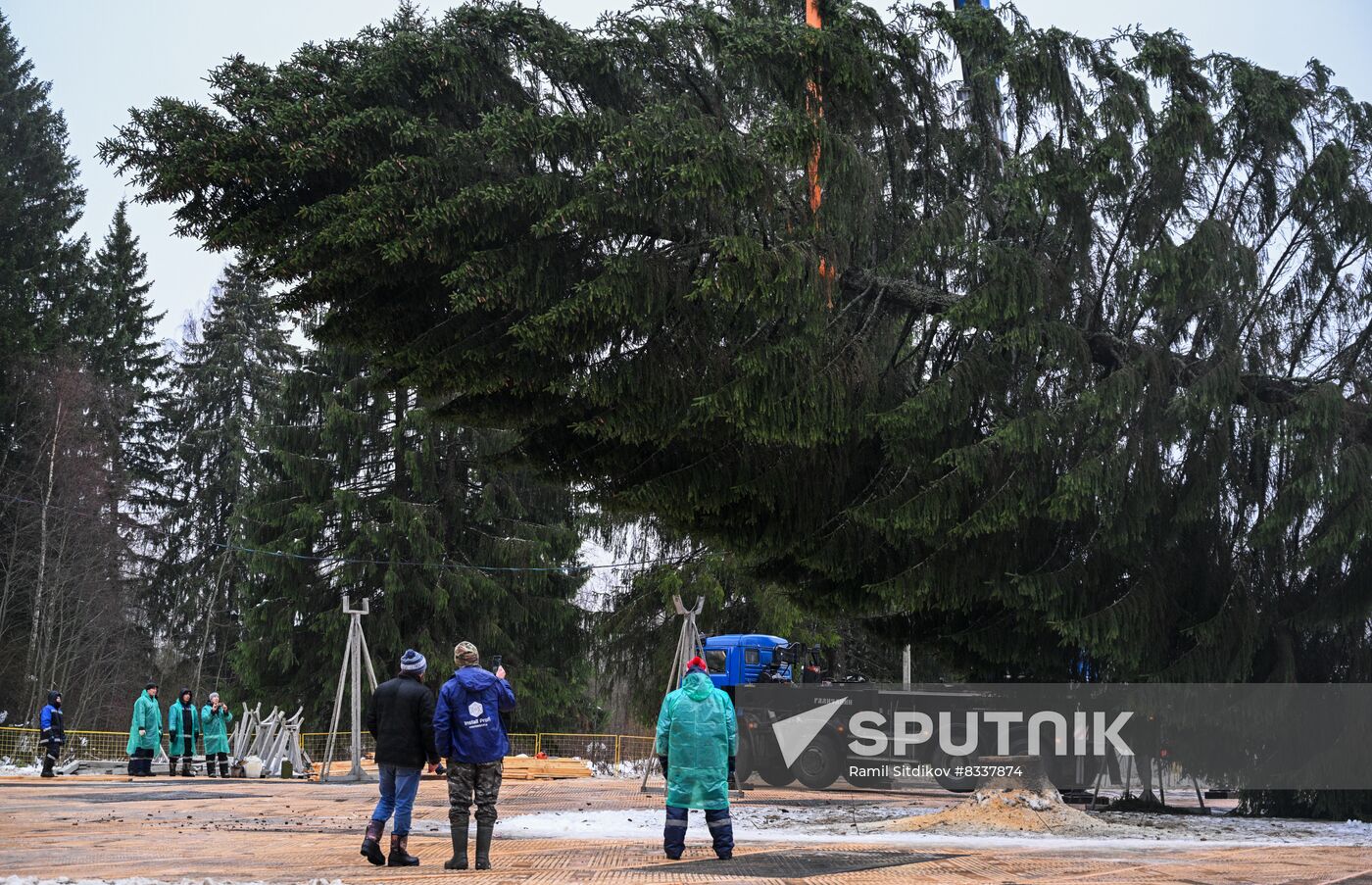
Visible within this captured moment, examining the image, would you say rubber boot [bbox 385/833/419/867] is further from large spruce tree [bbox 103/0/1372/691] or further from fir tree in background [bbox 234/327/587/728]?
fir tree in background [bbox 234/327/587/728]

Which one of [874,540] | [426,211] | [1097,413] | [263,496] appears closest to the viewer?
[426,211]

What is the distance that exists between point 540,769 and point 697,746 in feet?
55.7

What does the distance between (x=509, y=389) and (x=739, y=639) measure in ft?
40.4

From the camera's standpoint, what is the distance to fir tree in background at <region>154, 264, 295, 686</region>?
4722 cm

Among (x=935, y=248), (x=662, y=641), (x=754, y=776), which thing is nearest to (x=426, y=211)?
(x=935, y=248)

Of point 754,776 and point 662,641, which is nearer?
point 754,776

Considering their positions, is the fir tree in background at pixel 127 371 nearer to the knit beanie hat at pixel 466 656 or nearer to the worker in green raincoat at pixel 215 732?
the worker in green raincoat at pixel 215 732

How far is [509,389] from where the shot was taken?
571 inches

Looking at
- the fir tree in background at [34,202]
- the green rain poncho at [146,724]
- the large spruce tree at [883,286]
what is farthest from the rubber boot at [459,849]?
the fir tree in background at [34,202]

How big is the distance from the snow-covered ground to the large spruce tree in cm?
174

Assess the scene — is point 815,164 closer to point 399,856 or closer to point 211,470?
point 399,856

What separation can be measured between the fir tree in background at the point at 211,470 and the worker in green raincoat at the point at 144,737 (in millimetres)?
20006

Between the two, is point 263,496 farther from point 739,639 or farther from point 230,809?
point 230,809

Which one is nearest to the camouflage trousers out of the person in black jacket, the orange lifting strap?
the person in black jacket
